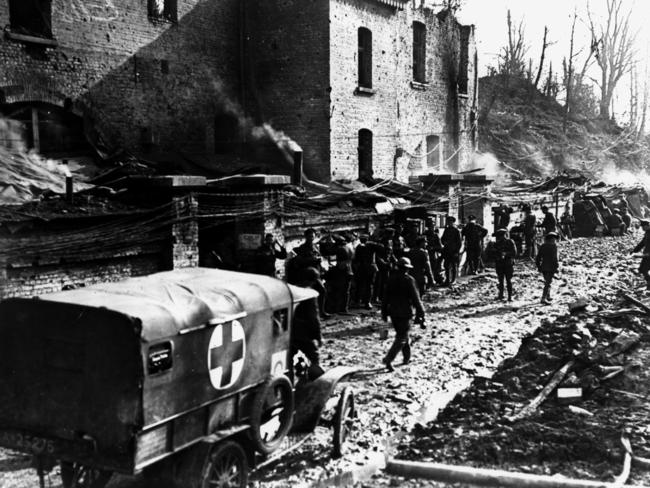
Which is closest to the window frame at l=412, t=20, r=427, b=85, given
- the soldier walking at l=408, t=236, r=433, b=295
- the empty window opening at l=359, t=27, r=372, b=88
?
the empty window opening at l=359, t=27, r=372, b=88

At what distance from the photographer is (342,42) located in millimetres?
22750

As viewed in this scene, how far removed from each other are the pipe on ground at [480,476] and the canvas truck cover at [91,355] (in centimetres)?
239

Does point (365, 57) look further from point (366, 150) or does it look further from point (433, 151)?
point (433, 151)

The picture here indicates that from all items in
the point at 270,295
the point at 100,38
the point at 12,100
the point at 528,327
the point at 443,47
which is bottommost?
the point at 528,327

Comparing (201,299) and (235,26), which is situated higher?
(235,26)

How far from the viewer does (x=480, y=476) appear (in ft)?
22.1

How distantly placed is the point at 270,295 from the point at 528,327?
27.5 feet

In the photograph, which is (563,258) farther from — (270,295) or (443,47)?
(270,295)

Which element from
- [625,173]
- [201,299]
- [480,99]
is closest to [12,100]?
[201,299]

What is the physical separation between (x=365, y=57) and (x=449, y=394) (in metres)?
17.3

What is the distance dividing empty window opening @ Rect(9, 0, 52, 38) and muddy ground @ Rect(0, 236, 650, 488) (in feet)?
34.3

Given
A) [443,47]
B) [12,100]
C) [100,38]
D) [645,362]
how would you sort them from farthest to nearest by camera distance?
[443,47], [100,38], [12,100], [645,362]

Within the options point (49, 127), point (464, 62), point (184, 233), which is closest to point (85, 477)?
point (184, 233)

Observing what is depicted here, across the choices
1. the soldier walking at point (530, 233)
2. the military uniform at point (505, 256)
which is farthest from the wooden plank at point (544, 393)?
the soldier walking at point (530, 233)
